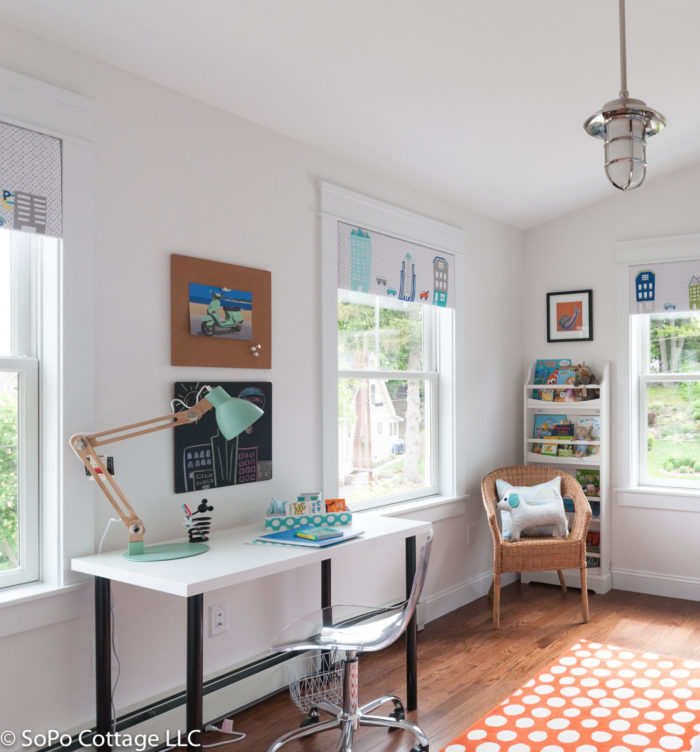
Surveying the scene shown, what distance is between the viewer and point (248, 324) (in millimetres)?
2934

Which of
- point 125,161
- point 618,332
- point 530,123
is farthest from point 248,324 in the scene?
point 618,332

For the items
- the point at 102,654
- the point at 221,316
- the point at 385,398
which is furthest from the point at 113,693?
the point at 385,398

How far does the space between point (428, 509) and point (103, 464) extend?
2.10 m

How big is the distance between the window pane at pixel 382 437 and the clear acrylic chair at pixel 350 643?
105 centimetres

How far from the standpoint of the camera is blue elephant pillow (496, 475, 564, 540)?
4059 millimetres

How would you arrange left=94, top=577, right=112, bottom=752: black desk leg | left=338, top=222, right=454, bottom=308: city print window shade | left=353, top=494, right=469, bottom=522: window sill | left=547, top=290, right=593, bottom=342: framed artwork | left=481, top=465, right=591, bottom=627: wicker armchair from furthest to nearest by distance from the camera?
left=547, top=290, right=593, bottom=342: framed artwork, left=481, top=465, right=591, bottom=627: wicker armchair, left=353, top=494, right=469, bottom=522: window sill, left=338, top=222, right=454, bottom=308: city print window shade, left=94, top=577, right=112, bottom=752: black desk leg

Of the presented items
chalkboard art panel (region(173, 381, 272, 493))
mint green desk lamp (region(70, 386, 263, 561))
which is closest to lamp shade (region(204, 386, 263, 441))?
mint green desk lamp (region(70, 386, 263, 561))

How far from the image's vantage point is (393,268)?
3732 millimetres

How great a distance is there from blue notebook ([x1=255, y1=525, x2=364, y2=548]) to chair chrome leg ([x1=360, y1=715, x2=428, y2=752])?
0.61m

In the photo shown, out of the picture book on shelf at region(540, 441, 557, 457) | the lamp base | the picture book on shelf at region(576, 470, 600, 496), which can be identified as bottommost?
the picture book on shelf at region(576, 470, 600, 496)

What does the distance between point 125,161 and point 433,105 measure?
139 centimetres

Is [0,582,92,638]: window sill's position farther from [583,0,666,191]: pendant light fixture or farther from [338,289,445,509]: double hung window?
[583,0,666,191]: pendant light fixture

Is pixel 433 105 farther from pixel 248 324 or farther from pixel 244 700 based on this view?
pixel 244 700

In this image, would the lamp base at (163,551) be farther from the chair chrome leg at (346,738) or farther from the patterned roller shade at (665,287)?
the patterned roller shade at (665,287)
